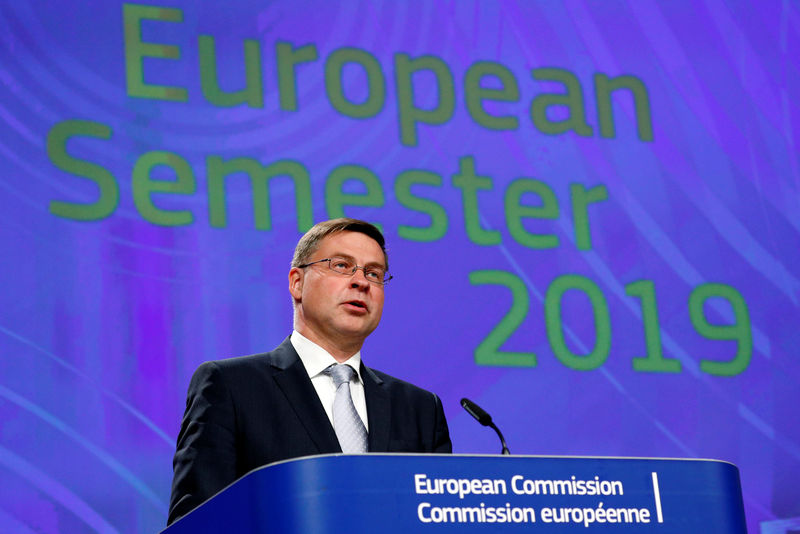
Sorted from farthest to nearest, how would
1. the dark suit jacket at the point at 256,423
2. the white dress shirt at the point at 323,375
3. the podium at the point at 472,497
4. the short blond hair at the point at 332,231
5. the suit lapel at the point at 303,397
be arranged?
the short blond hair at the point at 332,231 < the white dress shirt at the point at 323,375 < the suit lapel at the point at 303,397 < the dark suit jacket at the point at 256,423 < the podium at the point at 472,497

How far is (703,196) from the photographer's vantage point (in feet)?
15.9

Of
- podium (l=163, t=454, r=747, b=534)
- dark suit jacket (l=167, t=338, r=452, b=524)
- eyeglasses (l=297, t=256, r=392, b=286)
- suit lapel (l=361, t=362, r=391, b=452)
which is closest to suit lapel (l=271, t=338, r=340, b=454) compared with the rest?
dark suit jacket (l=167, t=338, r=452, b=524)

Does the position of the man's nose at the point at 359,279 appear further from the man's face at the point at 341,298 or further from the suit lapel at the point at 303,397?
the suit lapel at the point at 303,397

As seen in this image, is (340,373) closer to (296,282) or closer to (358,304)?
(358,304)

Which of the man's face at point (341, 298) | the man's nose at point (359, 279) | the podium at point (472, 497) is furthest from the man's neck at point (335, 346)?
the podium at point (472, 497)

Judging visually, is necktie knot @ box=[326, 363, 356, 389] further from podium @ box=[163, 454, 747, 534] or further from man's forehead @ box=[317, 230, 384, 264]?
podium @ box=[163, 454, 747, 534]

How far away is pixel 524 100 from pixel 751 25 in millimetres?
1162

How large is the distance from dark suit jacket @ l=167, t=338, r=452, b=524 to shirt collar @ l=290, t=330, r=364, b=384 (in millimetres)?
25

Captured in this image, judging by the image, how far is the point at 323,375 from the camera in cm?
267

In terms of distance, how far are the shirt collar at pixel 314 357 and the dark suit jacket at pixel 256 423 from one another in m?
0.03

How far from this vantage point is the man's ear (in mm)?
2785

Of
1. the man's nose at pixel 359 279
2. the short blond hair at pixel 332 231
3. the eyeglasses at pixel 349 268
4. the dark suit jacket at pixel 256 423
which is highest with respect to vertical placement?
the short blond hair at pixel 332 231

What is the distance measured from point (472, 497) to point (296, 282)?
1.10 metres

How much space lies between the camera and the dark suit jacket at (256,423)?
233cm
